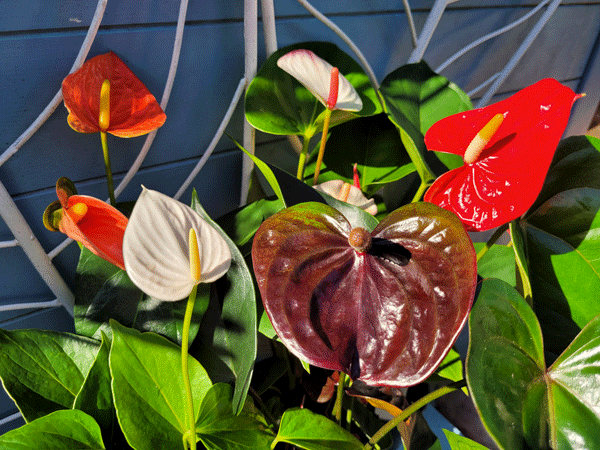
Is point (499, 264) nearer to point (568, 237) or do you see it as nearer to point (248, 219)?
point (568, 237)

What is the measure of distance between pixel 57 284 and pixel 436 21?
765mm

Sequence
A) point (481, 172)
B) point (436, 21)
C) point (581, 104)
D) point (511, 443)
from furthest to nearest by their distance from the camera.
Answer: point (581, 104)
point (436, 21)
point (481, 172)
point (511, 443)

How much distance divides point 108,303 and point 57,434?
16 centimetres

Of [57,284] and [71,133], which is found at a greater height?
[71,133]

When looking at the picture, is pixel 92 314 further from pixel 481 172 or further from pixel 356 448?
pixel 481 172

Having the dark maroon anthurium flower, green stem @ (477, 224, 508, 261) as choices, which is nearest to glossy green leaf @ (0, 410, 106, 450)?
the dark maroon anthurium flower

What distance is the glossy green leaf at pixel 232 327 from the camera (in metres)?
0.43

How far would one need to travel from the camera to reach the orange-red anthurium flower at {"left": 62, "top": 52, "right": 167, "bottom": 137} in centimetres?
47

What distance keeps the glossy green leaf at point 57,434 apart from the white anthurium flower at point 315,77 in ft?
1.43

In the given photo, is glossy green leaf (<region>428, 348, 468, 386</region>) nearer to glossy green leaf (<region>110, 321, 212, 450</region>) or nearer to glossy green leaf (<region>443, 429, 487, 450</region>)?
glossy green leaf (<region>443, 429, 487, 450</region>)

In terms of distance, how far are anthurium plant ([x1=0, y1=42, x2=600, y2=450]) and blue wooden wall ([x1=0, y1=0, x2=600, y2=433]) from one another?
60mm

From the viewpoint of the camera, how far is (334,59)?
647 mm

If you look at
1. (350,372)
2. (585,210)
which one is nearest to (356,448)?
(350,372)

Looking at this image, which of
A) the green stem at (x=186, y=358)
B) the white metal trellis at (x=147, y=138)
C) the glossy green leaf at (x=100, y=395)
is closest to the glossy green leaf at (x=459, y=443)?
the green stem at (x=186, y=358)
